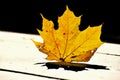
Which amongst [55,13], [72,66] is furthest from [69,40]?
[55,13]

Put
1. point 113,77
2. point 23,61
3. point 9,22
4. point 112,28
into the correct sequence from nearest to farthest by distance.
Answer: point 113,77 → point 23,61 → point 112,28 → point 9,22

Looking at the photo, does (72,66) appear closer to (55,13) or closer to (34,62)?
(34,62)

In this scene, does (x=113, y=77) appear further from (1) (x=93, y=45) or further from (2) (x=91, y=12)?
(2) (x=91, y=12)

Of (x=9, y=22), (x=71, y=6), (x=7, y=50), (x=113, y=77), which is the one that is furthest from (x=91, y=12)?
(x=113, y=77)

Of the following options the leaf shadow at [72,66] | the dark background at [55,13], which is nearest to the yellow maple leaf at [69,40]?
the leaf shadow at [72,66]

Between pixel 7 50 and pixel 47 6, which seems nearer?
pixel 7 50

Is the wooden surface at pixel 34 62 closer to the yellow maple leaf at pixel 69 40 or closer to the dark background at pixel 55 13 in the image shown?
the yellow maple leaf at pixel 69 40
